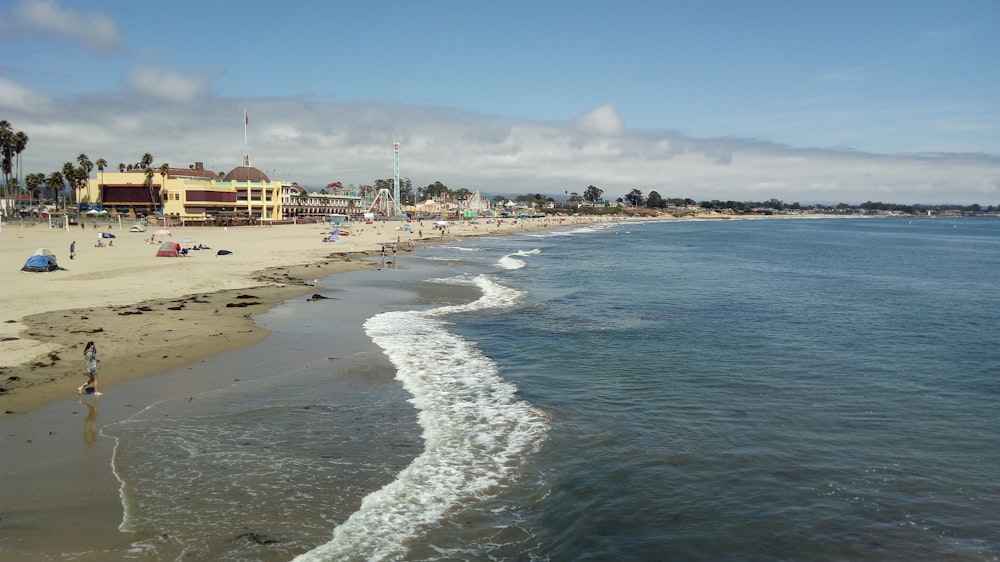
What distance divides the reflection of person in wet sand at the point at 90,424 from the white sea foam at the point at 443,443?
5.88m

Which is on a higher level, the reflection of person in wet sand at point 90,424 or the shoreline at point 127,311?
the shoreline at point 127,311

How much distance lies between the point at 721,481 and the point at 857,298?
29.5m

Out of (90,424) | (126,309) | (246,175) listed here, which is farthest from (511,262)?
(246,175)

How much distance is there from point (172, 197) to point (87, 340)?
99.3 meters

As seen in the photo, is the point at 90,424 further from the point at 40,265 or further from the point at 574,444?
the point at 40,265

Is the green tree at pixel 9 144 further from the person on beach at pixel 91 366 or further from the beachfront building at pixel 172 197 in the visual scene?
the person on beach at pixel 91 366

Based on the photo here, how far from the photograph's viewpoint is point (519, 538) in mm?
9320

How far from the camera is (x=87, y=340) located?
19062 millimetres

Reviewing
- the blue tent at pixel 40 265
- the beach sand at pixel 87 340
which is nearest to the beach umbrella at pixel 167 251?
the beach sand at pixel 87 340

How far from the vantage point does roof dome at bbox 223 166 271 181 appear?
415 feet

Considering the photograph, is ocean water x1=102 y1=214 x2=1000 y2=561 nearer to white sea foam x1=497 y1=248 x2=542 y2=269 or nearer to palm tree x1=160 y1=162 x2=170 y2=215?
white sea foam x1=497 y1=248 x2=542 y2=269

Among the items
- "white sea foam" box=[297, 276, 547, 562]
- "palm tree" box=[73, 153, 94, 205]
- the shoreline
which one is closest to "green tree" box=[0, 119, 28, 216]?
"palm tree" box=[73, 153, 94, 205]

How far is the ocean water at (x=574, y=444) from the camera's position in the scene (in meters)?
9.35

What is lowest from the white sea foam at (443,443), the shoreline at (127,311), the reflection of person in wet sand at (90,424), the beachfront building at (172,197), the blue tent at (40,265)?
the white sea foam at (443,443)
